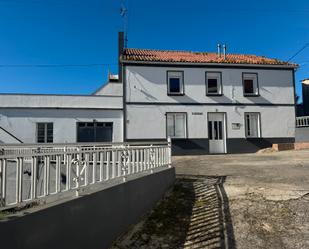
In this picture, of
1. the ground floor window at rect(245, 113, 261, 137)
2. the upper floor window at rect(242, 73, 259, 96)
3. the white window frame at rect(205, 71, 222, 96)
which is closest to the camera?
the white window frame at rect(205, 71, 222, 96)

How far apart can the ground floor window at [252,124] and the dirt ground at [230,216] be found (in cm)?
1054

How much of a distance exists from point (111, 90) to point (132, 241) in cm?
1697

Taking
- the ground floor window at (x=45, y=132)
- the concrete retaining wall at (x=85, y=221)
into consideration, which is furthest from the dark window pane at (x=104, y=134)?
the concrete retaining wall at (x=85, y=221)

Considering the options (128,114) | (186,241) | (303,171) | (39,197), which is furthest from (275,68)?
(39,197)

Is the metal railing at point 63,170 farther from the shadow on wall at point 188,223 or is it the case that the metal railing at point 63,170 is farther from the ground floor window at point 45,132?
the ground floor window at point 45,132

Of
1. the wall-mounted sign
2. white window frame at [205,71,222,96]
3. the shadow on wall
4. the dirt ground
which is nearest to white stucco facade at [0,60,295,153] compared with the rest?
the wall-mounted sign

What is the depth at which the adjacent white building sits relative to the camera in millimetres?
17281

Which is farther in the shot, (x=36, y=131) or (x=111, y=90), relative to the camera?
(x=111, y=90)

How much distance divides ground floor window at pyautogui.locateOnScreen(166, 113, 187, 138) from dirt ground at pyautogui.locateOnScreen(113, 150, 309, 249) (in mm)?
9442

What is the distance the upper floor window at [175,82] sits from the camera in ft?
60.0

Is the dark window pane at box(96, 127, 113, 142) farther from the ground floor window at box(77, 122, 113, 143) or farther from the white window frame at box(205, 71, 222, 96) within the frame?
the white window frame at box(205, 71, 222, 96)

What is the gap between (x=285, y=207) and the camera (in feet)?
20.2

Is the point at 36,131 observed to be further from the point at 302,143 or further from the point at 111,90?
the point at 302,143

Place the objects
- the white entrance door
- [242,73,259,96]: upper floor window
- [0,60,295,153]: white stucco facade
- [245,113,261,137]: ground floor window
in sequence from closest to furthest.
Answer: [0,60,295,153]: white stucco facade → the white entrance door → [245,113,261,137]: ground floor window → [242,73,259,96]: upper floor window
